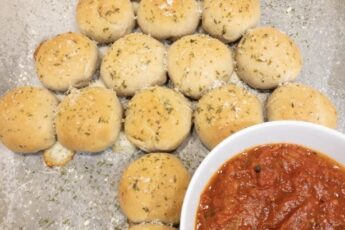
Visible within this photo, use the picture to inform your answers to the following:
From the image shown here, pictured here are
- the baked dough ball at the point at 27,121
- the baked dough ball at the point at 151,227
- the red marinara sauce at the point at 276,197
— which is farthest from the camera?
the baked dough ball at the point at 27,121

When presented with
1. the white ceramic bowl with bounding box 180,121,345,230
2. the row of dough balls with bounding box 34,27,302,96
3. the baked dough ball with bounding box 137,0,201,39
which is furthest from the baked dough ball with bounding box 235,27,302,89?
the white ceramic bowl with bounding box 180,121,345,230

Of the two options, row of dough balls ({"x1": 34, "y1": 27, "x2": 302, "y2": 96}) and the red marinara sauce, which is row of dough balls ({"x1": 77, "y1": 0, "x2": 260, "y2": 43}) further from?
the red marinara sauce

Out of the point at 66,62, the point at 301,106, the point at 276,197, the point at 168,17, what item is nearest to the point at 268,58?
the point at 301,106

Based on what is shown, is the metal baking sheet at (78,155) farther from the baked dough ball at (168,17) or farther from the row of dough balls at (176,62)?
the baked dough ball at (168,17)

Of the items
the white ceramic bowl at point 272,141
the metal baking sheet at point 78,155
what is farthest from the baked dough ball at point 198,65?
the white ceramic bowl at point 272,141

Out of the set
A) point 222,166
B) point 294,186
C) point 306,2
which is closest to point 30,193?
point 222,166

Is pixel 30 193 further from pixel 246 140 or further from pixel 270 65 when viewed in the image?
pixel 270 65
